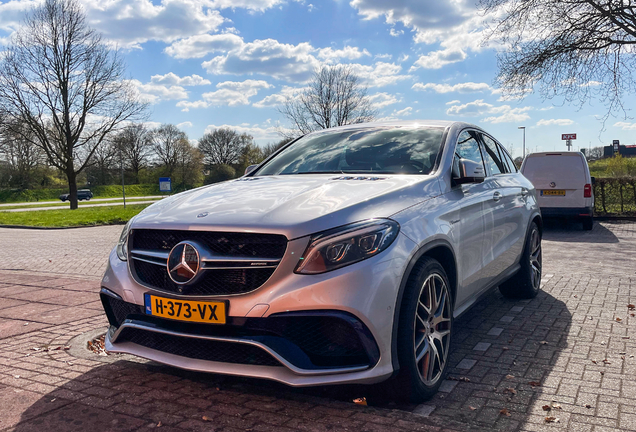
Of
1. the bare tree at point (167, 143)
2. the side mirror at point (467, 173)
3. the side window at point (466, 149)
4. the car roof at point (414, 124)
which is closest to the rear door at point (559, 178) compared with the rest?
the side window at point (466, 149)

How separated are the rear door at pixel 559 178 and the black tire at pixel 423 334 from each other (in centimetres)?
1102

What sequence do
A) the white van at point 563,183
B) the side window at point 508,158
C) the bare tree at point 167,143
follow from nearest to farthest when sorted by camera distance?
the side window at point 508,158 → the white van at point 563,183 → the bare tree at point 167,143

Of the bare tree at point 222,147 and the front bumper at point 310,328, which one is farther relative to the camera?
the bare tree at point 222,147

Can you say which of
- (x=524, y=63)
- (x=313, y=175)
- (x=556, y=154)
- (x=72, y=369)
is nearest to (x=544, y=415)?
(x=313, y=175)

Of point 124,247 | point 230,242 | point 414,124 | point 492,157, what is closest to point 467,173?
point 414,124

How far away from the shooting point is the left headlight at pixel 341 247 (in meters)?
2.69

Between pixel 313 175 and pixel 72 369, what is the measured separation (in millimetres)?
2138

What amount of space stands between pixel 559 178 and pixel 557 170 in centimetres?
20

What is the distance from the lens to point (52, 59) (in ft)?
101

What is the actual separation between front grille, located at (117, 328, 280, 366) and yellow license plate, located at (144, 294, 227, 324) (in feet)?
0.34

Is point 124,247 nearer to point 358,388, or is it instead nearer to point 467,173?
point 358,388

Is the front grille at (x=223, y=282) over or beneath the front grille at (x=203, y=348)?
over

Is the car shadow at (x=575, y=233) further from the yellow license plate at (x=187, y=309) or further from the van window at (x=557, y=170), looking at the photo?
the yellow license plate at (x=187, y=309)

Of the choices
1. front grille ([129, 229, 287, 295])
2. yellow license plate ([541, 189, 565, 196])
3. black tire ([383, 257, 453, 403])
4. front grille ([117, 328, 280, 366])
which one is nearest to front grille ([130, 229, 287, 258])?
front grille ([129, 229, 287, 295])
